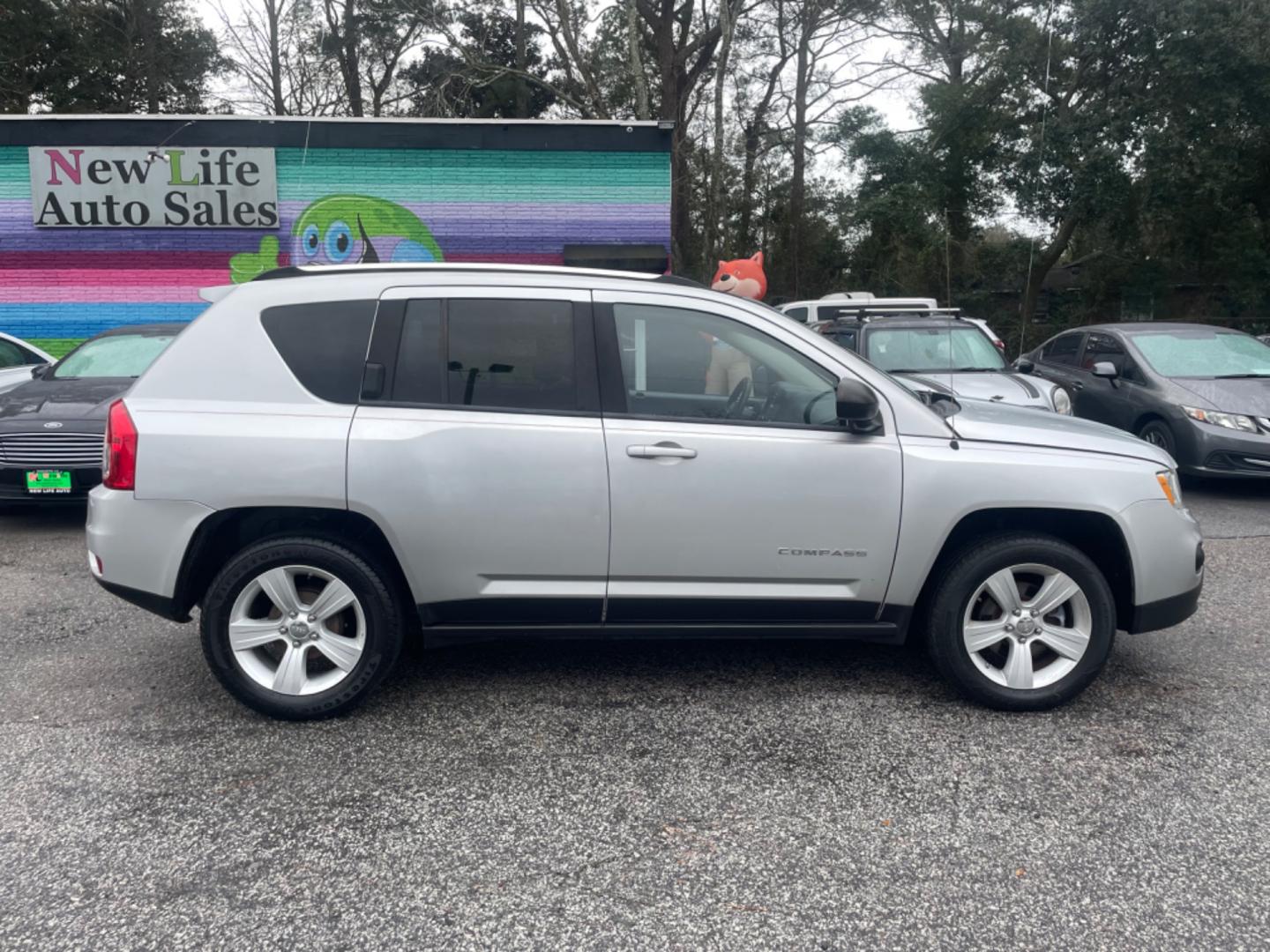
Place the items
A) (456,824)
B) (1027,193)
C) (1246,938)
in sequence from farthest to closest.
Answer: (1027,193) < (456,824) < (1246,938)

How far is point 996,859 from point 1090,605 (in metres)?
1.39

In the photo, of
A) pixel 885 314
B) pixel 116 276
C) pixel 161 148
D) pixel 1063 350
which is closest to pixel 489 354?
pixel 885 314

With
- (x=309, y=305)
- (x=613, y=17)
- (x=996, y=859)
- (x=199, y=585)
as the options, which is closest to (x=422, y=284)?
(x=309, y=305)

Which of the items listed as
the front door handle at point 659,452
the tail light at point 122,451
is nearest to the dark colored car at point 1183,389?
the front door handle at point 659,452

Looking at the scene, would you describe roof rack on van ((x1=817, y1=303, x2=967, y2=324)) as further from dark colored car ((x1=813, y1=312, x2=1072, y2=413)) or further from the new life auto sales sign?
the new life auto sales sign

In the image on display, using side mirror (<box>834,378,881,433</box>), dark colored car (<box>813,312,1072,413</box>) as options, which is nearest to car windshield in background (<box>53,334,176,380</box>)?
dark colored car (<box>813,312,1072,413</box>)

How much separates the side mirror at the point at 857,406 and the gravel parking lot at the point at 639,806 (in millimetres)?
1174

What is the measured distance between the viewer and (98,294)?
48.3 feet

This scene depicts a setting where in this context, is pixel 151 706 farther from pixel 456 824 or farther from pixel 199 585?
pixel 456 824

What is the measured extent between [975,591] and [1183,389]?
248 inches

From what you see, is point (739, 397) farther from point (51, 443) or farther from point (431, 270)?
point (51, 443)

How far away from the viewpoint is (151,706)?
426cm

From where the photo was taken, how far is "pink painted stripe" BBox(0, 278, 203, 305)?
14.7m

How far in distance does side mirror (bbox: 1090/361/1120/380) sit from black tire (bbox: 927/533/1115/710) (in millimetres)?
6195
